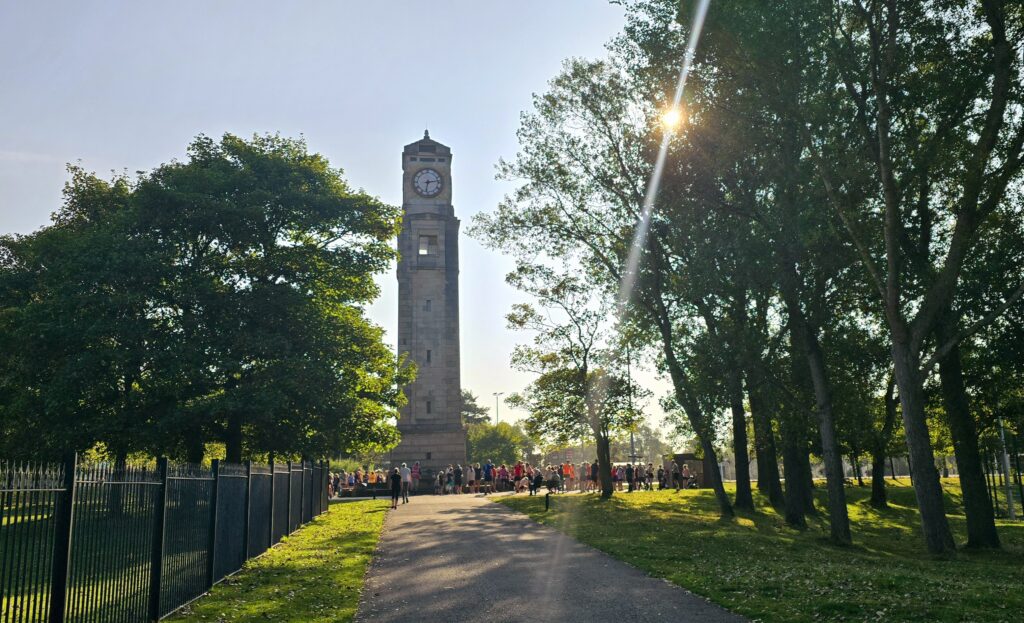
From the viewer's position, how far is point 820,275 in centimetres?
2197

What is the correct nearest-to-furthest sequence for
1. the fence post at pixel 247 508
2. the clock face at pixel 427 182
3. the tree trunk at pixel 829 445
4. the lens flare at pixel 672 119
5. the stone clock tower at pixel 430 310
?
the fence post at pixel 247 508, the tree trunk at pixel 829 445, the lens flare at pixel 672 119, the stone clock tower at pixel 430 310, the clock face at pixel 427 182

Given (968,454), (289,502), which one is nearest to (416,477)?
(289,502)

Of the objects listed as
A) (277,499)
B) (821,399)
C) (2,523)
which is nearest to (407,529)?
(277,499)

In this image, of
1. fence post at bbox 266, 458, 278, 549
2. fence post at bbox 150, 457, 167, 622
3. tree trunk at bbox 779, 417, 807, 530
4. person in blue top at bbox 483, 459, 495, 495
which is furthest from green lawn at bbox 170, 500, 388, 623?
person in blue top at bbox 483, 459, 495, 495

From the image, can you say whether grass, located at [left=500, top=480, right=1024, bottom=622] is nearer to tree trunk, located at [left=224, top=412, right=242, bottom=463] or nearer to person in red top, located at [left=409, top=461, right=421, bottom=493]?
tree trunk, located at [left=224, top=412, right=242, bottom=463]

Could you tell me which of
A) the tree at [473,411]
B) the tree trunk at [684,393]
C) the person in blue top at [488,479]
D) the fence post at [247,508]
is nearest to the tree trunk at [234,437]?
the fence post at [247,508]

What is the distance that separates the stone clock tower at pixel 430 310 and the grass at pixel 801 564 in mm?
27881

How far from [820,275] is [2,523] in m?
20.0

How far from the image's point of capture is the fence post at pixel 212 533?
41.6 ft

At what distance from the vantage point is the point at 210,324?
1136 inches

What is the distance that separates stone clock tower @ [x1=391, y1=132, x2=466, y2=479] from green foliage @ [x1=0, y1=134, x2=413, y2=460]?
2722 centimetres

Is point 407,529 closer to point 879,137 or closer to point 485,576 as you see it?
→ point 485,576

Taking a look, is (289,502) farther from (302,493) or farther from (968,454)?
(968,454)

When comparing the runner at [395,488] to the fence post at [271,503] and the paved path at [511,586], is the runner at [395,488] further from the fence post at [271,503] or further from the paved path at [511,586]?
the fence post at [271,503]
